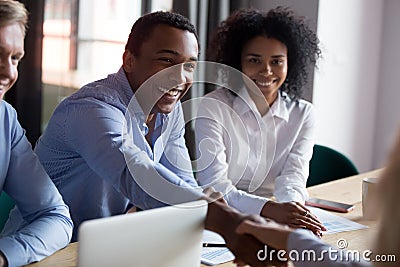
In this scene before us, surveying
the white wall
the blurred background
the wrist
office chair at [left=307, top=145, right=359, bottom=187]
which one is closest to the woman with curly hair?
office chair at [left=307, top=145, right=359, bottom=187]

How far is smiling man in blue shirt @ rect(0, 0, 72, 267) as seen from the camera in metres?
1.49

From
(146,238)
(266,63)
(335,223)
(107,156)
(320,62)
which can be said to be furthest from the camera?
(320,62)

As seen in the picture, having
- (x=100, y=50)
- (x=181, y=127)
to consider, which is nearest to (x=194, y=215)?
(x=181, y=127)

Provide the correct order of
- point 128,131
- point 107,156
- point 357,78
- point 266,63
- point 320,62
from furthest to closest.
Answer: point 357,78
point 320,62
point 266,63
point 128,131
point 107,156

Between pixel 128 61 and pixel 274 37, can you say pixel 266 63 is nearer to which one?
pixel 274 37

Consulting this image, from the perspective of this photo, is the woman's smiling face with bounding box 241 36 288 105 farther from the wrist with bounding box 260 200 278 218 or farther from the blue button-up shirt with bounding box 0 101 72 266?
the blue button-up shirt with bounding box 0 101 72 266

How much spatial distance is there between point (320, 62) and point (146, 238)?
8.38 feet

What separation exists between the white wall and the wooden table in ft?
3.44

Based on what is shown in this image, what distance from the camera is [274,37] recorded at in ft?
8.32

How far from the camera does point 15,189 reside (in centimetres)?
164

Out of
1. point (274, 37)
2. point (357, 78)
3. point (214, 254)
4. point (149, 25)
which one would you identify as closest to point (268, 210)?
point (214, 254)

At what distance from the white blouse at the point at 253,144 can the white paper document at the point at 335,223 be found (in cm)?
19

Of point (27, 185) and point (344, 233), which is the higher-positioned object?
point (27, 185)

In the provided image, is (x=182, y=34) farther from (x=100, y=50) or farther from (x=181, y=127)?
(x=100, y=50)
